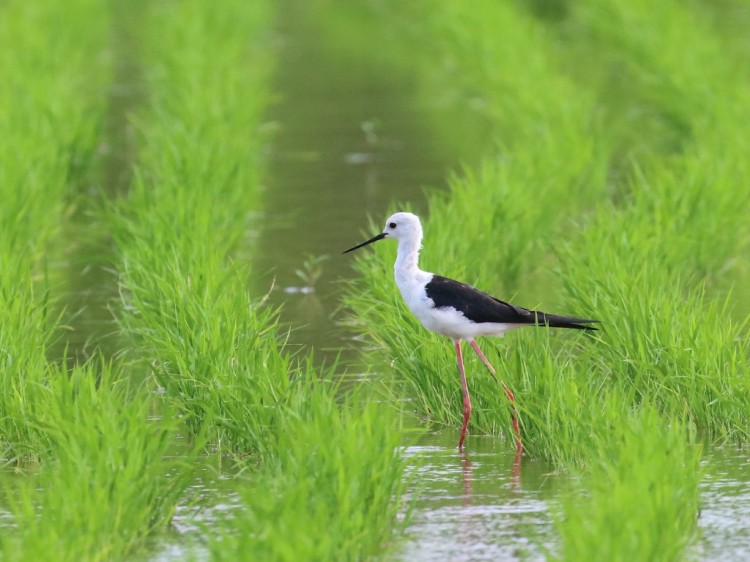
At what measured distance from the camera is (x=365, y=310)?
23.0 feet

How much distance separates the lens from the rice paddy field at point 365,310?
14.8 ft

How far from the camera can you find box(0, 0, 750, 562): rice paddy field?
4.52 metres

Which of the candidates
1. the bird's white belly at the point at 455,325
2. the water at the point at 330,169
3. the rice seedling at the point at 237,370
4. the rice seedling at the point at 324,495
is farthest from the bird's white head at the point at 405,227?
the rice seedling at the point at 324,495

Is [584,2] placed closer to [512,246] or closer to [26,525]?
[512,246]

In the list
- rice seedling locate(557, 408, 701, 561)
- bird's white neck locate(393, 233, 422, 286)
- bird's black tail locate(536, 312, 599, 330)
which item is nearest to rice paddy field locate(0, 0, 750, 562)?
rice seedling locate(557, 408, 701, 561)

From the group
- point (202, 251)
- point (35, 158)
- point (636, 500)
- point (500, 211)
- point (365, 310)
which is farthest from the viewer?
point (35, 158)

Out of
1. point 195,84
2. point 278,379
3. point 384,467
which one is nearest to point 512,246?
point 278,379

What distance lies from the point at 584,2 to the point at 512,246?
12.2 metres

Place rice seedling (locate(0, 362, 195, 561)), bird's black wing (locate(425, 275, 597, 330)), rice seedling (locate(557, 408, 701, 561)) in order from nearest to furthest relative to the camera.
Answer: rice seedling (locate(557, 408, 701, 561)) < rice seedling (locate(0, 362, 195, 561)) < bird's black wing (locate(425, 275, 597, 330))

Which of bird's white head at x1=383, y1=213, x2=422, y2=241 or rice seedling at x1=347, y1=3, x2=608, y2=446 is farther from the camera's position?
rice seedling at x1=347, y1=3, x2=608, y2=446

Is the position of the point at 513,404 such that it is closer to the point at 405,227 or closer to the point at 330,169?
the point at 405,227

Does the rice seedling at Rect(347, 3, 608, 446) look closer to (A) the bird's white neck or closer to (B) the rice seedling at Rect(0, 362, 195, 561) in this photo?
(A) the bird's white neck

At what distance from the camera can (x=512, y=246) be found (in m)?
8.36

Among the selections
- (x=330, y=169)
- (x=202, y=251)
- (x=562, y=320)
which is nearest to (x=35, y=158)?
(x=202, y=251)
